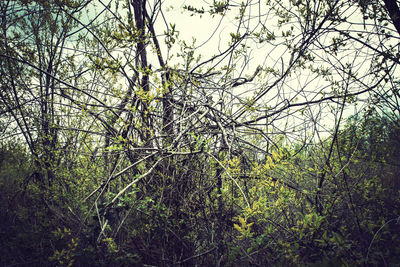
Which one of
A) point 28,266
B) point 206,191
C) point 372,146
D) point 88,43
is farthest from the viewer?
point 88,43

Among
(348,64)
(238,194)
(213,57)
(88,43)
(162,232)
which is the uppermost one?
(88,43)

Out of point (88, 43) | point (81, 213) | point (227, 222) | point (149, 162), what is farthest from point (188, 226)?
point (88, 43)

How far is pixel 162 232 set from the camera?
195cm

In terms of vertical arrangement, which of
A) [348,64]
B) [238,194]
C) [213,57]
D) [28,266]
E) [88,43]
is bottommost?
[28,266]

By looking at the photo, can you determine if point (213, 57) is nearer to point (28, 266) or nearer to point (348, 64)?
point (348, 64)

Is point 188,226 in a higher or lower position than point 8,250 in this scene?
higher

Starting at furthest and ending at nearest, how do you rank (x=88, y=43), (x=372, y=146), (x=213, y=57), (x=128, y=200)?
(x=88, y=43) < (x=372, y=146) < (x=213, y=57) < (x=128, y=200)

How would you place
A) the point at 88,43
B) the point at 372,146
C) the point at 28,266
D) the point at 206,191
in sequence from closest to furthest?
1. the point at 206,191
2. the point at 28,266
3. the point at 372,146
4. the point at 88,43

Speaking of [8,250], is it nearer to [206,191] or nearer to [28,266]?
[28,266]

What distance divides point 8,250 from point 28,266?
63 centimetres

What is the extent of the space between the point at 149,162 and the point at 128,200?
16.8 inches

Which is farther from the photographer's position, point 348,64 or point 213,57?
point 213,57

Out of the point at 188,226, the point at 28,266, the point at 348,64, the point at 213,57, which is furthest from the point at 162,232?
the point at 348,64

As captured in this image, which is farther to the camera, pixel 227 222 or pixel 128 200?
pixel 227 222
